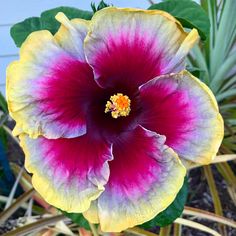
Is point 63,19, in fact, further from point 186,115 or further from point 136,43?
point 186,115

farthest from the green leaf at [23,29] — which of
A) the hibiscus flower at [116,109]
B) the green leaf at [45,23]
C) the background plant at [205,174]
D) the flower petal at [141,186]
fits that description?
the background plant at [205,174]

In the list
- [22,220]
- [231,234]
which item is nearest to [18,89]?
[22,220]

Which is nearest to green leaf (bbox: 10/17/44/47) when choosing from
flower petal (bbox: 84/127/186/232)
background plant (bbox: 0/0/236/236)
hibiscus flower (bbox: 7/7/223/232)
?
hibiscus flower (bbox: 7/7/223/232)

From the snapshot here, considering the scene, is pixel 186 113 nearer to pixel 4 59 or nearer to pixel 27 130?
pixel 27 130

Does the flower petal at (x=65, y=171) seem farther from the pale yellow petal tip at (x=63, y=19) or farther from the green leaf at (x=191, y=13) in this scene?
the green leaf at (x=191, y=13)

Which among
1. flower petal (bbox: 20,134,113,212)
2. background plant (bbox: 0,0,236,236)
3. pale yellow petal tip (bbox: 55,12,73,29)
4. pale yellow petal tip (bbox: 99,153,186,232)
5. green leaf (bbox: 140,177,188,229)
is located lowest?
background plant (bbox: 0,0,236,236)

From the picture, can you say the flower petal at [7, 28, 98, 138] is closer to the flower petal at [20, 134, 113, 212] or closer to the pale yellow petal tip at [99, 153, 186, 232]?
the flower petal at [20, 134, 113, 212]
